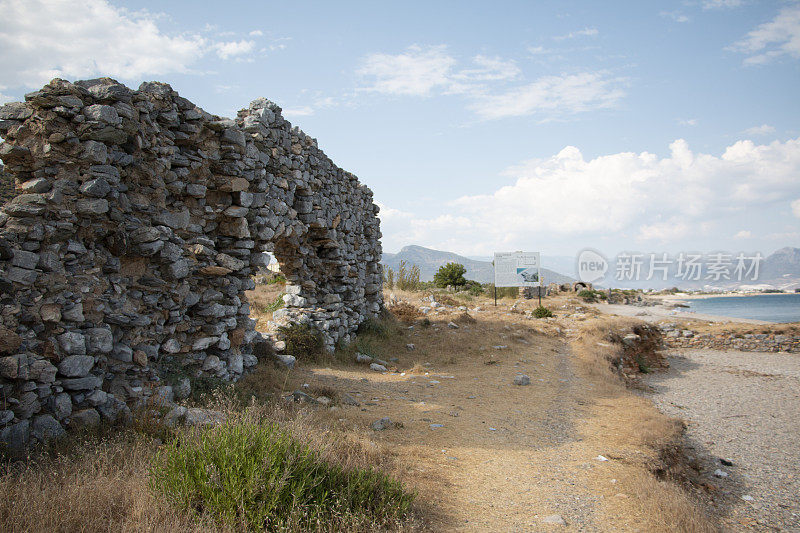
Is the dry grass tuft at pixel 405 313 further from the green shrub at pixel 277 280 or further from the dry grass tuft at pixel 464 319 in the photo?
the green shrub at pixel 277 280

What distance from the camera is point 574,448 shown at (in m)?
6.20

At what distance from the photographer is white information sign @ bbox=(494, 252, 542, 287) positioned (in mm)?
20078

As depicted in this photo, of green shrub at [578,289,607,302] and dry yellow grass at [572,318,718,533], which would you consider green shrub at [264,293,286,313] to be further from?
green shrub at [578,289,607,302]

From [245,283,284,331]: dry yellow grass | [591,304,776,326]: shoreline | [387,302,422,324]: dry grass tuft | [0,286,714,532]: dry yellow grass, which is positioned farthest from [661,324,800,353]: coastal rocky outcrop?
[245,283,284,331]: dry yellow grass

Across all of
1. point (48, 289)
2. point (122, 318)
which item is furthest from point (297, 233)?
point (48, 289)

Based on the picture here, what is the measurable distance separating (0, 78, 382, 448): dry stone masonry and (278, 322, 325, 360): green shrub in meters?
1.78

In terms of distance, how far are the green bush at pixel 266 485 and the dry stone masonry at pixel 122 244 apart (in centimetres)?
171

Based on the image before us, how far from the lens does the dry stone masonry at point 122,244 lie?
4.38 m

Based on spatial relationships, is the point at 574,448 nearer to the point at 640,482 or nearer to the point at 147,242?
the point at 640,482

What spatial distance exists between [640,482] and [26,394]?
6.26 meters

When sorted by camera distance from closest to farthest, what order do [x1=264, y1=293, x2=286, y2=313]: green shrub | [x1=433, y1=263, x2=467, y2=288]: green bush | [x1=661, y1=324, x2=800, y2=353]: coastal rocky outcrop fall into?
[x1=264, y1=293, x2=286, y2=313]: green shrub → [x1=661, y1=324, x2=800, y2=353]: coastal rocky outcrop → [x1=433, y1=263, x2=467, y2=288]: green bush

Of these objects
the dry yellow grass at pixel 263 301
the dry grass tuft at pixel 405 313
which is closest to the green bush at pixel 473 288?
the dry grass tuft at pixel 405 313

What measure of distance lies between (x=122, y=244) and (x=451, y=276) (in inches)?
1033

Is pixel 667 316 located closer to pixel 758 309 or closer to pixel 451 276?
pixel 451 276
